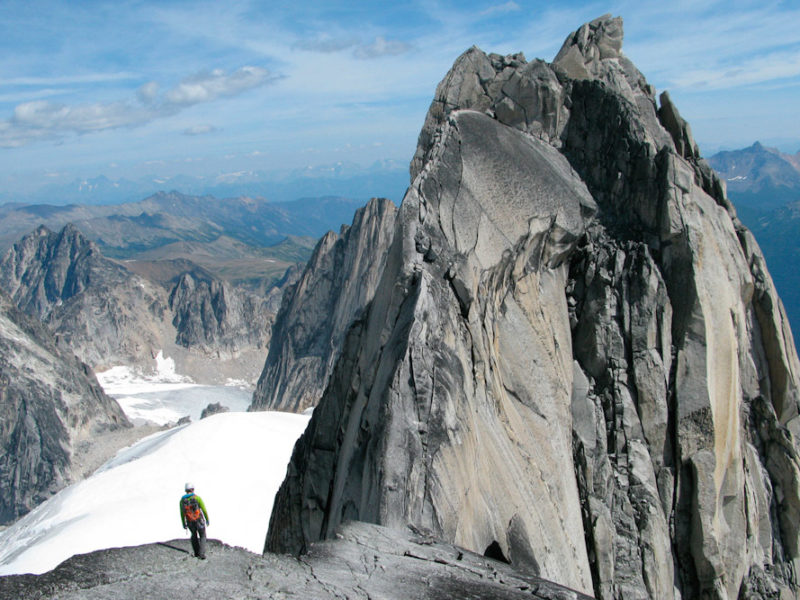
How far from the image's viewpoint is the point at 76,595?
8.32 m

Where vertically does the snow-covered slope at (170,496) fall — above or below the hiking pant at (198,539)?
below

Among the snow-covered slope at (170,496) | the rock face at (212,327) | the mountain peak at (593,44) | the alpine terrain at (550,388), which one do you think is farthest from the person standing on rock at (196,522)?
the rock face at (212,327)

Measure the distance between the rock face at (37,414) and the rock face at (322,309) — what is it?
31.4 metres

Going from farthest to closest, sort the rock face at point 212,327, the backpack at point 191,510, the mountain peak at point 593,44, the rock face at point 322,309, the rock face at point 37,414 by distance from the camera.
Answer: the rock face at point 212,327, the rock face at point 37,414, the rock face at point 322,309, the mountain peak at point 593,44, the backpack at point 191,510

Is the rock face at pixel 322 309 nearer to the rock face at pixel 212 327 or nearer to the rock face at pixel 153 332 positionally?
the rock face at pixel 153 332

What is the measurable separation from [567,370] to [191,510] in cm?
1264

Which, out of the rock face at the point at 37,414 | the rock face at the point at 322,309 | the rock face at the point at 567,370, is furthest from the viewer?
the rock face at the point at 37,414

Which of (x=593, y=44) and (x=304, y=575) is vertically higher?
(x=593, y=44)

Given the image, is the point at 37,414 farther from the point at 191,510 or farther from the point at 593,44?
the point at 191,510

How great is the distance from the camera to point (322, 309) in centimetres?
11050

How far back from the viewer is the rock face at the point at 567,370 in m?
13.9

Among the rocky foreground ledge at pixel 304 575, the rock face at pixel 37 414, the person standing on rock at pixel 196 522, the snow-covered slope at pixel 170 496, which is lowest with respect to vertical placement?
the rock face at pixel 37 414

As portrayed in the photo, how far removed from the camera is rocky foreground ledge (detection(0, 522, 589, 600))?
866cm

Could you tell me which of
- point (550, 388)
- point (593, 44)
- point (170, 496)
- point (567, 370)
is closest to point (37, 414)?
point (170, 496)
